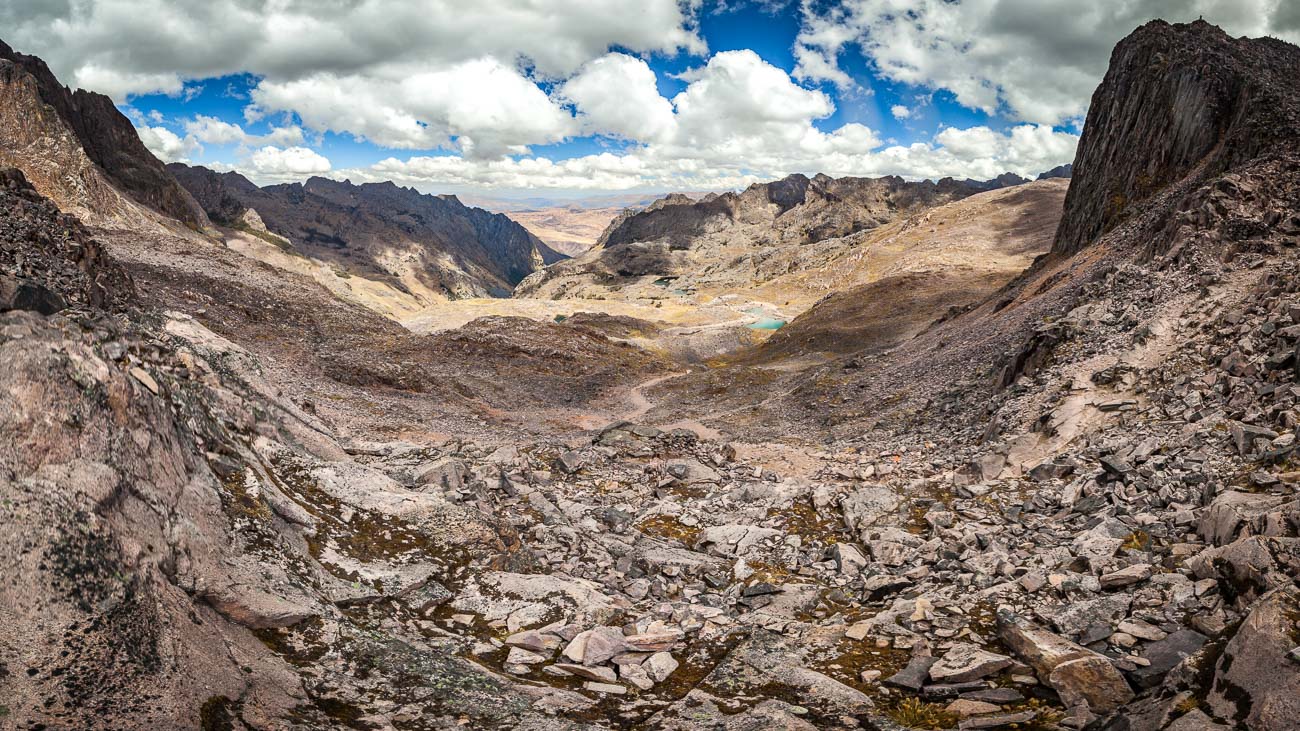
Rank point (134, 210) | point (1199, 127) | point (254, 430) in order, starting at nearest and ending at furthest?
point (254, 430) → point (1199, 127) → point (134, 210)

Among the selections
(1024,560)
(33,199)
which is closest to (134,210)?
(33,199)

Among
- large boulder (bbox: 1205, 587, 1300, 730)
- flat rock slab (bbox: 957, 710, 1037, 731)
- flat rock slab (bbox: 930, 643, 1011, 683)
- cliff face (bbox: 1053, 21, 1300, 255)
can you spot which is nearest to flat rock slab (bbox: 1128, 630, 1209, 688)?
large boulder (bbox: 1205, 587, 1300, 730)

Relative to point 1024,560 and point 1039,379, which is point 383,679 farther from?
point 1039,379

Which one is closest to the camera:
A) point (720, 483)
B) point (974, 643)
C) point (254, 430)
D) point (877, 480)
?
point (974, 643)

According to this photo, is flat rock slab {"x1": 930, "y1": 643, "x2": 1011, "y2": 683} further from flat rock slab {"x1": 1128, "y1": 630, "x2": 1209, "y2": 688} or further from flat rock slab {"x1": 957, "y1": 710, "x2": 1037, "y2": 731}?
flat rock slab {"x1": 1128, "y1": 630, "x2": 1209, "y2": 688}

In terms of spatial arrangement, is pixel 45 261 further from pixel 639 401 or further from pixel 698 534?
pixel 639 401

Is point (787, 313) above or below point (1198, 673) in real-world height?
above

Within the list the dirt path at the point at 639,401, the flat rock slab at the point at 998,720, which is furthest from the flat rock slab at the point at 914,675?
the dirt path at the point at 639,401

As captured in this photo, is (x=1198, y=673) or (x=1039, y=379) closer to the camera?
(x=1198, y=673)
